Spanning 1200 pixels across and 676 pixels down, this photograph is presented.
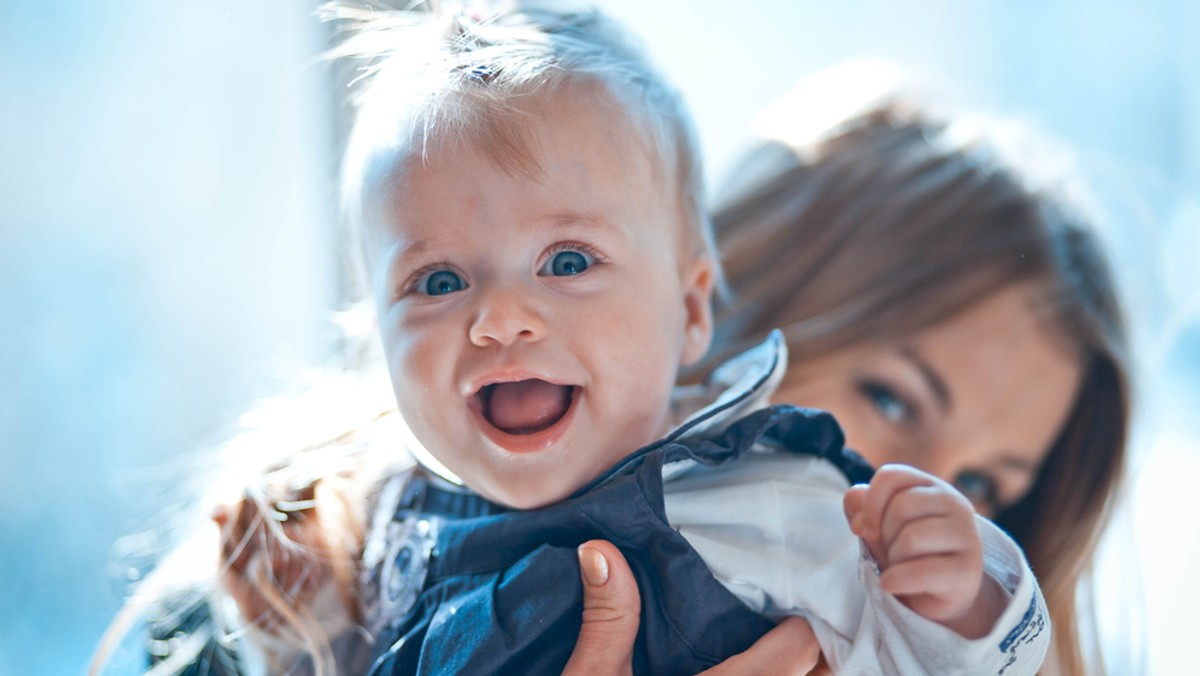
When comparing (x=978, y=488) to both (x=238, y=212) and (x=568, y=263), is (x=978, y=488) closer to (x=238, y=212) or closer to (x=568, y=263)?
(x=568, y=263)

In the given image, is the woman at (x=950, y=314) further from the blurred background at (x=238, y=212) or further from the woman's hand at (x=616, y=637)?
the woman's hand at (x=616, y=637)

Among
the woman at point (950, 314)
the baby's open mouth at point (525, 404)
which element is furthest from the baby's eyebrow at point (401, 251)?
the woman at point (950, 314)

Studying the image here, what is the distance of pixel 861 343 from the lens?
124 centimetres

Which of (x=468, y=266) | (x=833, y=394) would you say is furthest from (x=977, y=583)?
(x=833, y=394)

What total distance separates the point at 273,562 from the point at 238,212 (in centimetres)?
58

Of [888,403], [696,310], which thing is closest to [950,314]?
[888,403]

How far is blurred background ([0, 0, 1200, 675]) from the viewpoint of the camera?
0.93 meters

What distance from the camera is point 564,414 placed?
73cm

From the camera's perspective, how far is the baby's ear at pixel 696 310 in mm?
857

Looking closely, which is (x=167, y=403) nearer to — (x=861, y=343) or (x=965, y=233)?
(x=861, y=343)

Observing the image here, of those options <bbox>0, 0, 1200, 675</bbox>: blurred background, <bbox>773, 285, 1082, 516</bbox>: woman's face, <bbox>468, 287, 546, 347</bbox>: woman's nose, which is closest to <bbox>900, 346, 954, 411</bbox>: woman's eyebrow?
<bbox>773, 285, 1082, 516</bbox>: woman's face

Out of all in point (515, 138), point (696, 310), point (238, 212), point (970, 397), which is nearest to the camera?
point (515, 138)

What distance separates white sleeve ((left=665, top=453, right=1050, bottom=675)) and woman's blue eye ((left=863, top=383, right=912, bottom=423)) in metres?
0.45

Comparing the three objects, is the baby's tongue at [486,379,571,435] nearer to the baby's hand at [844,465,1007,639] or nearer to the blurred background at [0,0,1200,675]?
the baby's hand at [844,465,1007,639]
